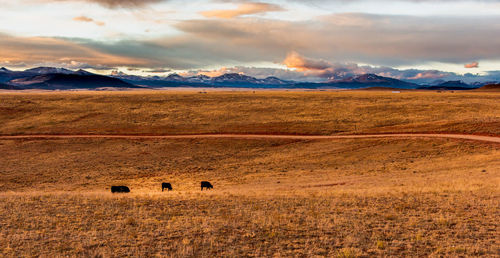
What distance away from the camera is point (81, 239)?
14.3 m

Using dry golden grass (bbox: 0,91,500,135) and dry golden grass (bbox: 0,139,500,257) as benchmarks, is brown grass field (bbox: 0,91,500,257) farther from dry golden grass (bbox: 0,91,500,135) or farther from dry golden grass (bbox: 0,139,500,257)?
dry golden grass (bbox: 0,91,500,135)

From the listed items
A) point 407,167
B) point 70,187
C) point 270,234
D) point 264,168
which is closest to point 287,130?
point 264,168

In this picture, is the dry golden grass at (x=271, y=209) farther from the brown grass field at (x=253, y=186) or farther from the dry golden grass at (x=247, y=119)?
the dry golden grass at (x=247, y=119)

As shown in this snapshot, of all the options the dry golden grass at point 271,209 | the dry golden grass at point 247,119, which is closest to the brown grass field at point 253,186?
the dry golden grass at point 271,209

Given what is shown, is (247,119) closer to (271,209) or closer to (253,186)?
(253,186)

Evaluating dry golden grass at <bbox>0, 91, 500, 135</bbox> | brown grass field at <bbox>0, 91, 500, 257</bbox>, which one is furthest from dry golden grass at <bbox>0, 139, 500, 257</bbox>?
dry golden grass at <bbox>0, 91, 500, 135</bbox>

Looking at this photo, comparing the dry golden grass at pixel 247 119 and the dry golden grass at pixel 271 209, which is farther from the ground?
the dry golden grass at pixel 247 119

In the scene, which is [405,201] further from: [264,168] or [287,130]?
[287,130]

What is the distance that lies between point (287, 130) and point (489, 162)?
30.9m

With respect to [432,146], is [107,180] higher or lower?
lower

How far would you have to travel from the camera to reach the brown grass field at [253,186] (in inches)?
551

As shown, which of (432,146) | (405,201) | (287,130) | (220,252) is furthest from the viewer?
(287,130)

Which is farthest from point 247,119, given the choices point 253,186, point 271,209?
point 271,209

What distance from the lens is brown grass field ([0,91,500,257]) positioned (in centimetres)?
1400
